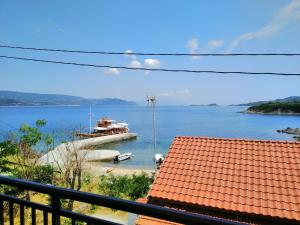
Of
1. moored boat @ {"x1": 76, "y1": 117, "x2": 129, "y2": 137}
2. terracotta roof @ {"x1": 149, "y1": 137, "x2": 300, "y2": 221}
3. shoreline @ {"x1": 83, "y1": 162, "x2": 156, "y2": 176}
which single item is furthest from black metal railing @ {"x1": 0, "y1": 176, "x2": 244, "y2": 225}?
moored boat @ {"x1": 76, "y1": 117, "x2": 129, "y2": 137}

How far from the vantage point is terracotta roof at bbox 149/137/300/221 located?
355 inches

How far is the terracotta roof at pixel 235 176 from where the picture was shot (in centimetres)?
901

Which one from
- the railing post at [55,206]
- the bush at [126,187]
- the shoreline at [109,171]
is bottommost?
the shoreline at [109,171]

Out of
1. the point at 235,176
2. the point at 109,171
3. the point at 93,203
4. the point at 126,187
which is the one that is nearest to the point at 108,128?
the point at 109,171

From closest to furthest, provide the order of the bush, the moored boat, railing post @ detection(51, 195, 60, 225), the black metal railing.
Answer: the black metal railing, railing post @ detection(51, 195, 60, 225), the bush, the moored boat

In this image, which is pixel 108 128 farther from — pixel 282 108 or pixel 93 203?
pixel 282 108

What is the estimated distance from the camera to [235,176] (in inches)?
400

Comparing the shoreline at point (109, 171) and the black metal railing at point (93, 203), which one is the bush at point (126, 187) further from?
the black metal railing at point (93, 203)

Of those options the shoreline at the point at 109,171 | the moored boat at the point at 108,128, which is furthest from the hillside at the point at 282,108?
the shoreline at the point at 109,171

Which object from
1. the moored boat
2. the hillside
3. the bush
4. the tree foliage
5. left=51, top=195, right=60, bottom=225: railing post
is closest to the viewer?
left=51, top=195, right=60, bottom=225: railing post

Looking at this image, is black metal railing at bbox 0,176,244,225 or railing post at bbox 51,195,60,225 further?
railing post at bbox 51,195,60,225

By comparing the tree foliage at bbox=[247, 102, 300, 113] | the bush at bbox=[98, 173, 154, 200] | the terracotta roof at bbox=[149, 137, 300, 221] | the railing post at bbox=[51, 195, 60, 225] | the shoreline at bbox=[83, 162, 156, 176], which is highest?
the tree foliage at bbox=[247, 102, 300, 113]

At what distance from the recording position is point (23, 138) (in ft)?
59.7

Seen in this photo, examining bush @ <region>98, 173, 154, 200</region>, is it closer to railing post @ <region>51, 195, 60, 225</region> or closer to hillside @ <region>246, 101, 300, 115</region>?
railing post @ <region>51, 195, 60, 225</region>
